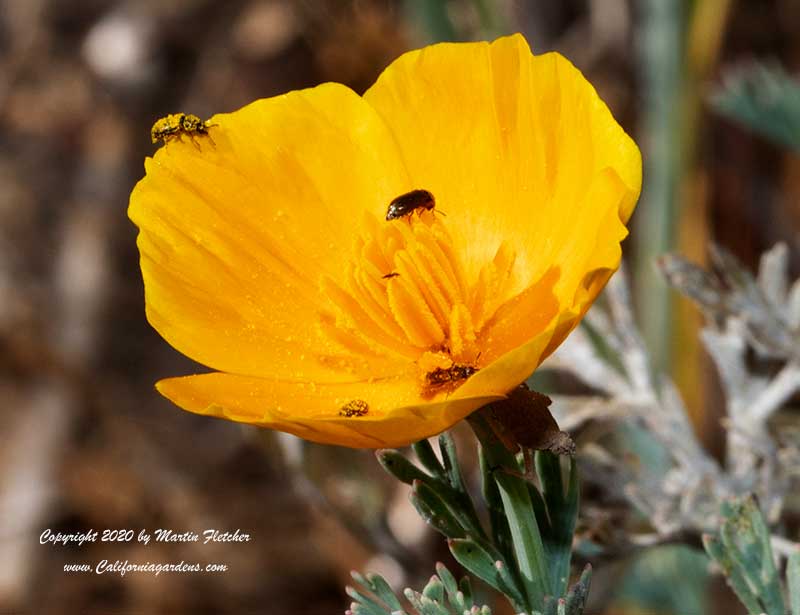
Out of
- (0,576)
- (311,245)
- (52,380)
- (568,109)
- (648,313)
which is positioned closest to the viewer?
(568,109)

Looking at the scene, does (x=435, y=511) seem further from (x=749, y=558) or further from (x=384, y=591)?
(x=749, y=558)

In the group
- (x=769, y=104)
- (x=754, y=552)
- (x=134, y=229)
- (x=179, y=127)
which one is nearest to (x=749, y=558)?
(x=754, y=552)

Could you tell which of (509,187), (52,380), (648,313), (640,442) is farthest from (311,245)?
(52,380)

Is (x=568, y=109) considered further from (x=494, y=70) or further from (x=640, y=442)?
(x=640, y=442)

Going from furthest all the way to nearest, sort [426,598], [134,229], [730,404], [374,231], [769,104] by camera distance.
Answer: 1. [134,229]
2. [769,104]
3. [730,404]
4. [374,231]
5. [426,598]

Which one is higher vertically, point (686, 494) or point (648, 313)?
point (686, 494)

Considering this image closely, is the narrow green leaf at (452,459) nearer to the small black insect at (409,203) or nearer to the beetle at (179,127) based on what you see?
the small black insect at (409,203)
